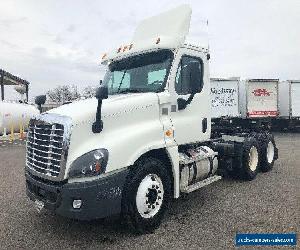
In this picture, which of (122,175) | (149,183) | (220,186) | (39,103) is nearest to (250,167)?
(220,186)

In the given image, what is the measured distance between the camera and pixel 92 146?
4730mm

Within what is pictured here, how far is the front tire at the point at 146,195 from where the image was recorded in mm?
5043

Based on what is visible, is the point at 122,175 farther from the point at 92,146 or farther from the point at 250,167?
the point at 250,167

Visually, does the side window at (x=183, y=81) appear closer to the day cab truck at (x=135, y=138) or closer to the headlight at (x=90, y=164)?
the day cab truck at (x=135, y=138)

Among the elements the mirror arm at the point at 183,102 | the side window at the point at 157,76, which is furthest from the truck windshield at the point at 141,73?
the mirror arm at the point at 183,102

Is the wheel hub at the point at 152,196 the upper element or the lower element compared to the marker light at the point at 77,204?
lower

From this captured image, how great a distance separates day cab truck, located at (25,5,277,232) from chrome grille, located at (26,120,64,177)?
0.02 m

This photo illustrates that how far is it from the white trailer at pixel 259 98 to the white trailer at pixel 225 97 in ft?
2.60

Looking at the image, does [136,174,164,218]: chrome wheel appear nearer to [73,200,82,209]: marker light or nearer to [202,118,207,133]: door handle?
[73,200,82,209]: marker light

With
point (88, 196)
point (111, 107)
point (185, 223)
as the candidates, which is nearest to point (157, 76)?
point (111, 107)

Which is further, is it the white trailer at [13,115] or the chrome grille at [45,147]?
the white trailer at [13,115]

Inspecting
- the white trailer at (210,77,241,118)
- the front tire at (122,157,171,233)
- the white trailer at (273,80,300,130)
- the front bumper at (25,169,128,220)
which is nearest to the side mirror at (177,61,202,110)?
the front tire at (122,157,171,233)

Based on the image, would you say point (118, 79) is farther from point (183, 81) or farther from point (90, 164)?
point (90, 164)

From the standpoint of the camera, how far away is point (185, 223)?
5.80m
